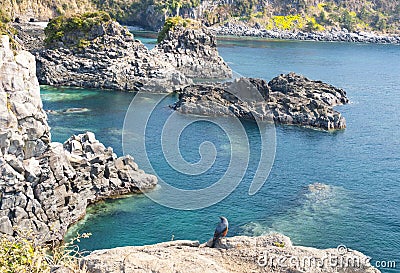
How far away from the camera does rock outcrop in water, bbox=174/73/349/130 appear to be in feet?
293

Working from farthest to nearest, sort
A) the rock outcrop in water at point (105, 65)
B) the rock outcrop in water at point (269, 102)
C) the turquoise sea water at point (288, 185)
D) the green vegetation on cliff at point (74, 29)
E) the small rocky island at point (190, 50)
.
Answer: the small rocky island at point (190, 50) → the green vegetation on cliff at point (74, 29) → the rock outcrop in water at point (105, 65) → the rock outcrop in water at point (269, 102) → the turquoise sea water at point (288, 185)

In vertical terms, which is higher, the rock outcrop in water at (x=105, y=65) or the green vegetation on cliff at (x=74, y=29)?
the green vegetation on cliff at (x=74, y=29)

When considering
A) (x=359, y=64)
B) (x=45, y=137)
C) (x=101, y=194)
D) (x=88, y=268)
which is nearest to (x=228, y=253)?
(x=88, y=268)

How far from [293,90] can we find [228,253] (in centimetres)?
8426

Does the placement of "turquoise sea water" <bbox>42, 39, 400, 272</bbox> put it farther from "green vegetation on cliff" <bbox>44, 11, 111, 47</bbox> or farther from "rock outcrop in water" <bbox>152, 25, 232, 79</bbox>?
"rock outcrop in water" <bbox>152, 25, 232, 79</bbox>

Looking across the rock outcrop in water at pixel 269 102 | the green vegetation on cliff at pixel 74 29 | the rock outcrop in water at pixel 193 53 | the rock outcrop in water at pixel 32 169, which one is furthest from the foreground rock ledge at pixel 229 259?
the rock outcrop in water at pixel 193 53

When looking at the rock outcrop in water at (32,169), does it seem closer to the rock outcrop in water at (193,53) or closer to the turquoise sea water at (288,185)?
the turquoise sea water at (288,185)

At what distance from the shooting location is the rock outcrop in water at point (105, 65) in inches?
4466

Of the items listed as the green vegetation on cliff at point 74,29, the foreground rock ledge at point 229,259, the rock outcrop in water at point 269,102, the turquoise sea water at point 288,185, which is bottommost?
the turquoise sea water at point 288,185

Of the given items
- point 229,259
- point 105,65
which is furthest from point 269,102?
point 229,259

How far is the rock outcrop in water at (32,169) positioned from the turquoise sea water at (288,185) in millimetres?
2669

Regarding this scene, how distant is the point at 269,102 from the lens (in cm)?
9644

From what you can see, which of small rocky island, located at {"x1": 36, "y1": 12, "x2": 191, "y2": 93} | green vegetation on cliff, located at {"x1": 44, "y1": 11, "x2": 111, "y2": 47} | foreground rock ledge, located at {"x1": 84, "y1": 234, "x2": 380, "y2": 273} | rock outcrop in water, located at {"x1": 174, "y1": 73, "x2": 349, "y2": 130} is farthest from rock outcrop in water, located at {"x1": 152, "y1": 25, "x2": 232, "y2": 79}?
foreground rock ledge, located at {"x1": 84, "y1": 234, "x2": 380, "y2": 273}

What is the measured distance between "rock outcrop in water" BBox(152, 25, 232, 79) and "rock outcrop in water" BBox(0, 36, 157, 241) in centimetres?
8208
